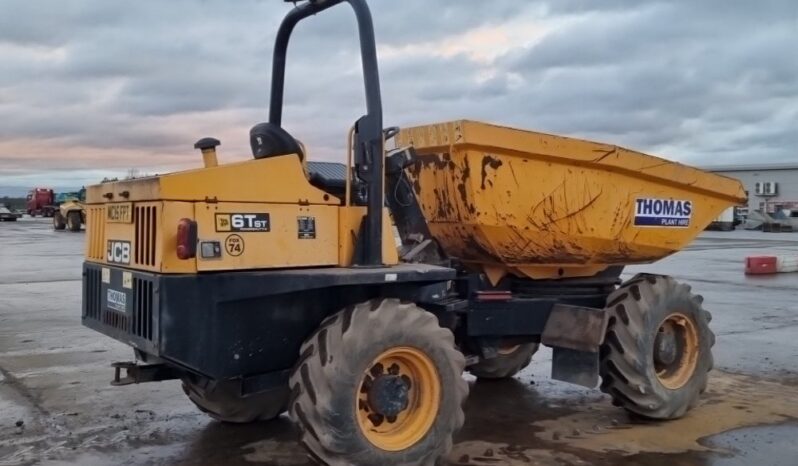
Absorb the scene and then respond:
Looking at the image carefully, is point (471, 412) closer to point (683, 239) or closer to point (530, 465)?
point (530, 465)

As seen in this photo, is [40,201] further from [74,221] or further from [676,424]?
[676,424]

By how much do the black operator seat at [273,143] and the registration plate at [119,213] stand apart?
0.84 meters

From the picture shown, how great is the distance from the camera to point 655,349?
6.61 metres

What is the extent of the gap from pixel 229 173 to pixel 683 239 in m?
4.10

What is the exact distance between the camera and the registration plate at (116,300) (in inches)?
195

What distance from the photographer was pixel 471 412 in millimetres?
6676

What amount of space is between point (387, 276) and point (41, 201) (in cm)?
7089

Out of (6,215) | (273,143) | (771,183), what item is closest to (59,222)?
(6,215)

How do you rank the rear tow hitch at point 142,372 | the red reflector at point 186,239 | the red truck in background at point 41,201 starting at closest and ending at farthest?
the red reflector at point 186,239 → the rear tow hitch at point 142,372 → the red truck in background at point 41,201

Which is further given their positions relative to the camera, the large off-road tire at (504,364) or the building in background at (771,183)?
the building in background at (771,183)

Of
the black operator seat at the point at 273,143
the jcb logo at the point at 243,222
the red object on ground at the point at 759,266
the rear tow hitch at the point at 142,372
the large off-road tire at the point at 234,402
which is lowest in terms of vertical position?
the large off-road tire at the point at 234,402

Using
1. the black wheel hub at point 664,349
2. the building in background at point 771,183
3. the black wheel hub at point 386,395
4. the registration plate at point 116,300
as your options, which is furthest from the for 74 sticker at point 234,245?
the building in background at point 771,183

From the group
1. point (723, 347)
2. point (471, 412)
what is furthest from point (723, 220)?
point (471, 412)

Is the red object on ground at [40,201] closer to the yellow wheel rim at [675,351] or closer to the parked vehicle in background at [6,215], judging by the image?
the parked vehicle in background at [6,215]
